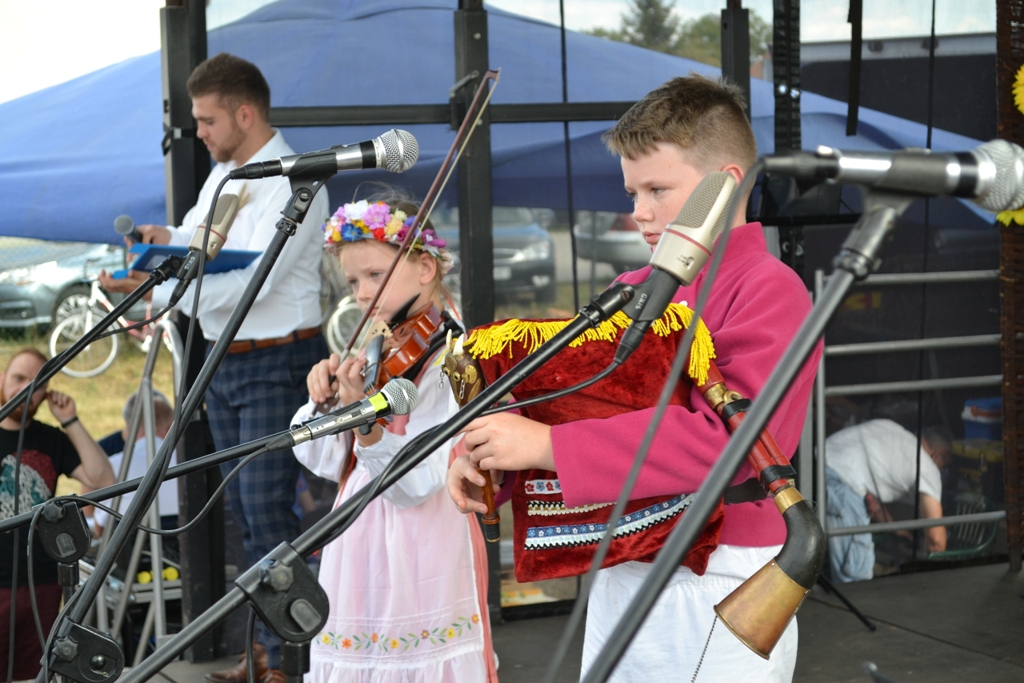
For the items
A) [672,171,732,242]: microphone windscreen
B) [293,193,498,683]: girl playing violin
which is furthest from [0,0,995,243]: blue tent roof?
[672,171,732,242]: microphone windscreen

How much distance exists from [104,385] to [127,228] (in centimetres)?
603

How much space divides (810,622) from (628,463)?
232cm

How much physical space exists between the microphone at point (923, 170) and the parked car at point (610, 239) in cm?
255

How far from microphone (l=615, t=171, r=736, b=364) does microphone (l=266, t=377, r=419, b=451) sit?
398 mm

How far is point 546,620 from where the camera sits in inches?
141

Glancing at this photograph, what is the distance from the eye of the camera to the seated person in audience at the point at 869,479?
3.69 meters

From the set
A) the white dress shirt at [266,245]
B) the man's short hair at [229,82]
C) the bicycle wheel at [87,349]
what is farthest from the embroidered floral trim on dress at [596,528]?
the bicycle wheel at [87,349]

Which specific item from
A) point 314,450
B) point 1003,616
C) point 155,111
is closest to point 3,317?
point 155,111

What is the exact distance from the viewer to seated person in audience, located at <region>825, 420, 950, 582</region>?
3693 mm

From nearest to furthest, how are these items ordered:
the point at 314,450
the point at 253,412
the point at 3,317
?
the point at 314,450
the point at 253,412
the point at 3,317

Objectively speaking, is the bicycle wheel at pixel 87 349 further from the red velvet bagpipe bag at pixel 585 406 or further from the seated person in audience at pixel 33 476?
the red velvet bagpipe bag at pixel 585 406

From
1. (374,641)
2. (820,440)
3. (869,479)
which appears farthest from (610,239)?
(374,641)

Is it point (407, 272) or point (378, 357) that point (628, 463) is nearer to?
point (378, 357)

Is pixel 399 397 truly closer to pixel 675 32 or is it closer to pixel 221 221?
pixel 221 221
